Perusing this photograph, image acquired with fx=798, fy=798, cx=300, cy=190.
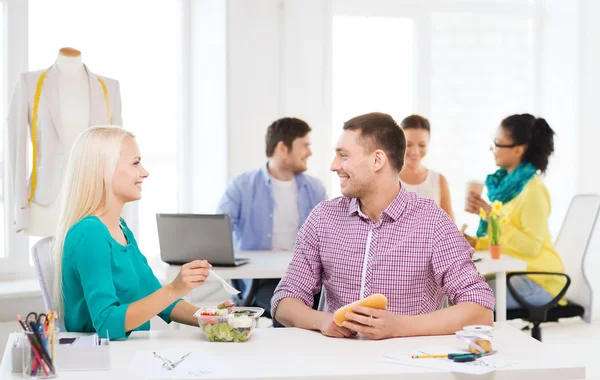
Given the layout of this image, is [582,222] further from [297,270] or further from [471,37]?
[471,37]

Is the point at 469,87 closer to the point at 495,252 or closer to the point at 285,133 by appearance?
the point at 285,133

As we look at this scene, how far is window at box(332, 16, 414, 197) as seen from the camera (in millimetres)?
6023

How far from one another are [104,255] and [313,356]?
0.65 metres

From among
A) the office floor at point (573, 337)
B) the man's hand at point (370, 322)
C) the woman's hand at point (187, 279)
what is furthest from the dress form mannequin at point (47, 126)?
the man's hand at point (370, 322)

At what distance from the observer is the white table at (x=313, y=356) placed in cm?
180

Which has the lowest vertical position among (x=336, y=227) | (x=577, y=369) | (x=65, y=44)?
(x=577, y=369)

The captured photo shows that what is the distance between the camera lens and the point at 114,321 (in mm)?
2111

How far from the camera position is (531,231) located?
166 inches

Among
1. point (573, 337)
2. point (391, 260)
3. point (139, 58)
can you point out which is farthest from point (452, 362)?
point (139, 58)

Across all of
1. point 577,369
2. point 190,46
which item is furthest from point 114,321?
point 190,46

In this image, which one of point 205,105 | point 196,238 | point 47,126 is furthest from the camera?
point 205,105

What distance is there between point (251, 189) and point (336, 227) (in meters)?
2.03

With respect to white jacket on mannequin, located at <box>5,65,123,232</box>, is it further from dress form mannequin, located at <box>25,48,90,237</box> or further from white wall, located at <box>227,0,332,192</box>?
white wall, located at <box>227,0,332,192</box>

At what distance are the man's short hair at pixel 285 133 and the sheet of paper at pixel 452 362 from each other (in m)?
2.66
